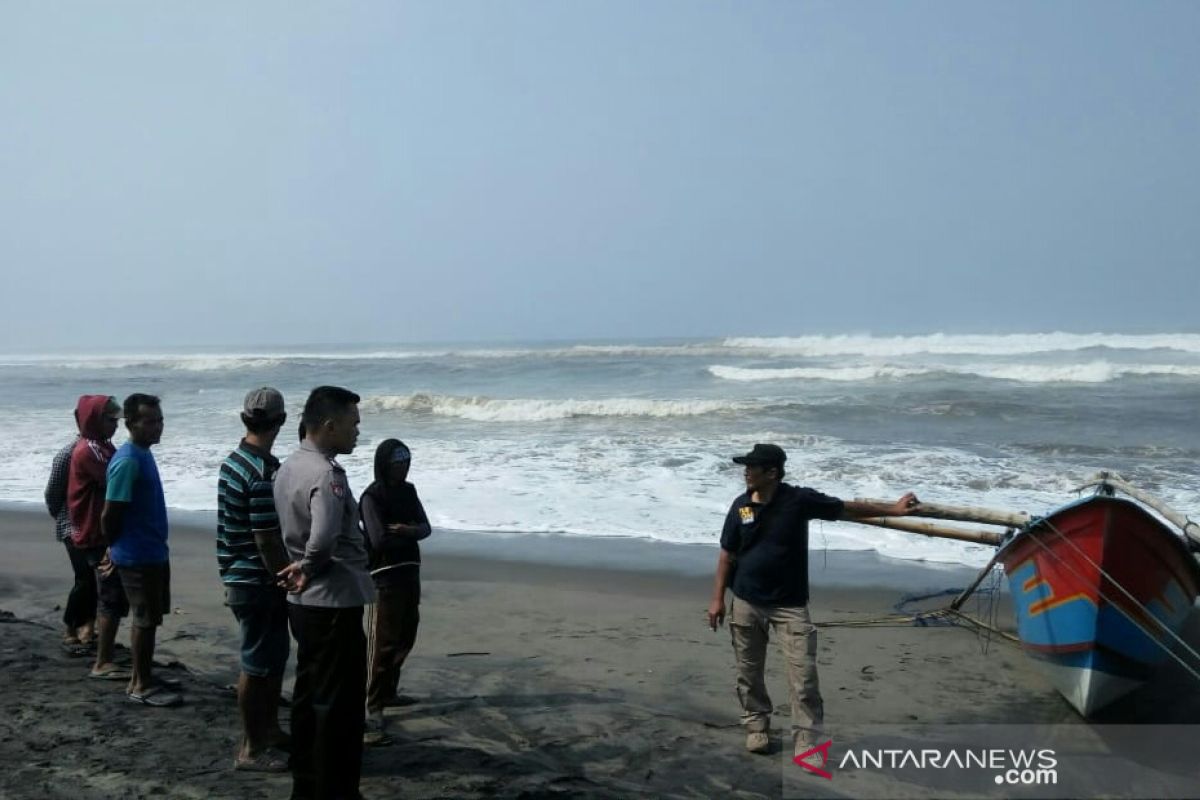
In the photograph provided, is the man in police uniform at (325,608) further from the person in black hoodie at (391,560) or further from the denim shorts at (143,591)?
the denim shorts at (143,591)

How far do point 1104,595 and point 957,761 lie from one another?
50.3 inches

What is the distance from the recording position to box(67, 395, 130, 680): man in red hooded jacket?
5070 millimetres

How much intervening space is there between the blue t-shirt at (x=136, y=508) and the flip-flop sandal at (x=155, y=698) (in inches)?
26.4

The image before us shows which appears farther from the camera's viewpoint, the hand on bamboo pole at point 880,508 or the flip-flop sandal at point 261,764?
the hand on bamboo pole at point 880,508

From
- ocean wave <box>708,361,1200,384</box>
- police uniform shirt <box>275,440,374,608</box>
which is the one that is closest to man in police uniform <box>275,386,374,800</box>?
police uniform shirt <box>275,440,374,608</box>

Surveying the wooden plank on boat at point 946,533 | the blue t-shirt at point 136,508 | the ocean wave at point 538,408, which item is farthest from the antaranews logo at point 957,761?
the ocean wave at point 538,408

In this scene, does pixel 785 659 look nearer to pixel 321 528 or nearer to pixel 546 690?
pixel 546 690

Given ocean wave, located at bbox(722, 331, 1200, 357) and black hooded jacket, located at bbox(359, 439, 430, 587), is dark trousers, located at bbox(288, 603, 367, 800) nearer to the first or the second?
black hooded jacket, located at bbox(359, 439, 430, 587)

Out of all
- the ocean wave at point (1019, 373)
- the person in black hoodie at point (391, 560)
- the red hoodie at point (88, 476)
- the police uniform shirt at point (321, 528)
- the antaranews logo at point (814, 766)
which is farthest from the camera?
the ocean wave at point (1019, 373)

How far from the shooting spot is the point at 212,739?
4258 millimetres

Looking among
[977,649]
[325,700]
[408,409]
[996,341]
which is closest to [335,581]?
[325,700]

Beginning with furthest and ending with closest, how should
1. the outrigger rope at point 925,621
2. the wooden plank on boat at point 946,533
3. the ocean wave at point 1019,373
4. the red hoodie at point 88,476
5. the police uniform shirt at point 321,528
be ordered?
the ocean wave at point 1019,373
the outrigger rope at point 925,621
the wooden plank on boat at point 946,533
the red hoodie at point 88,476
the police uniform shirt at point 321,528

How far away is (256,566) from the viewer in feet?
12.8

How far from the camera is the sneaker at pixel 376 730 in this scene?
4387mm
